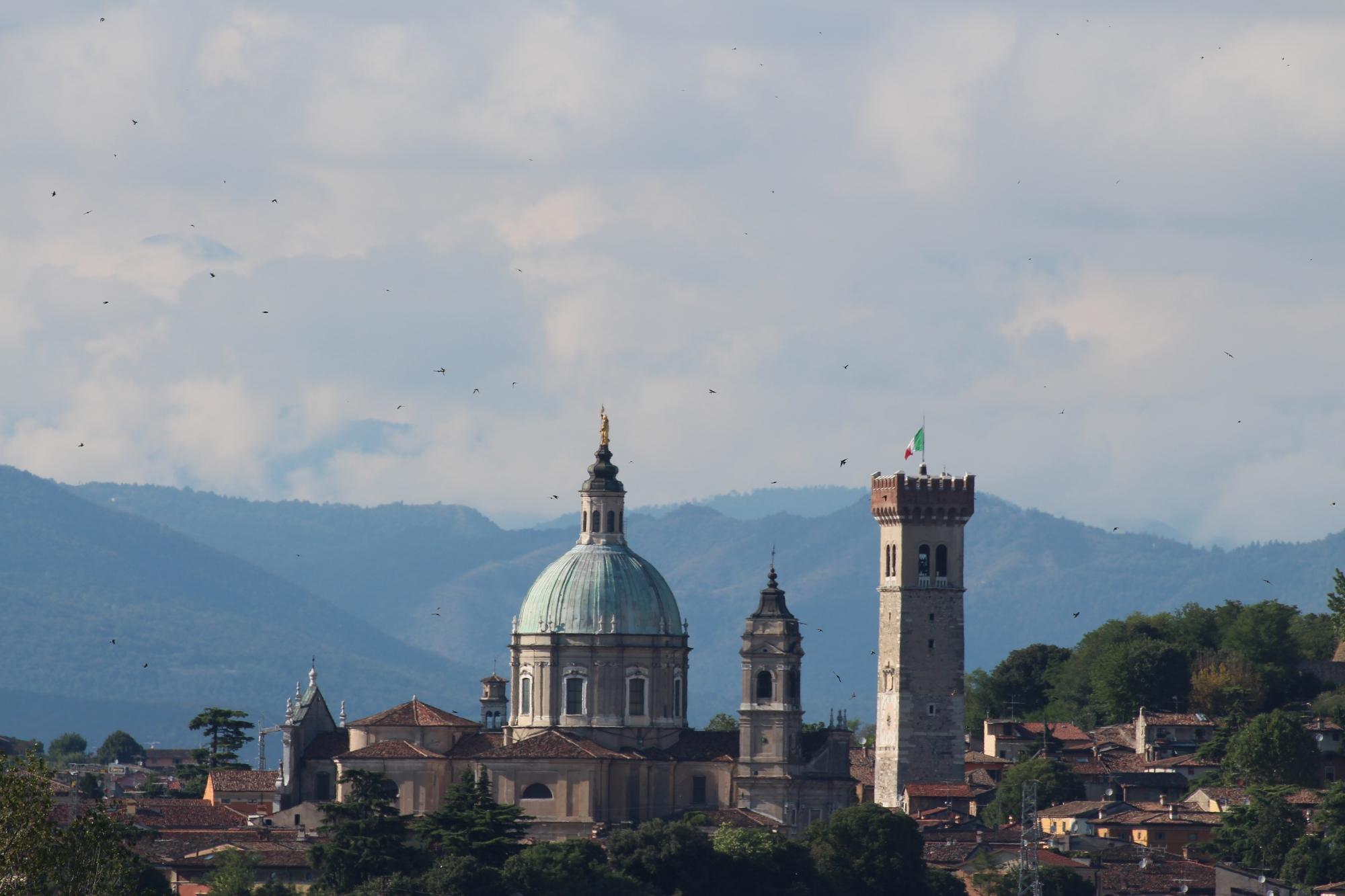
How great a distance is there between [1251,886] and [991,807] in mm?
17208

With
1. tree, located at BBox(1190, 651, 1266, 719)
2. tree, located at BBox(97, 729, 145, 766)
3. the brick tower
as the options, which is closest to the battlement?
the brick tower

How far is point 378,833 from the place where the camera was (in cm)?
8475

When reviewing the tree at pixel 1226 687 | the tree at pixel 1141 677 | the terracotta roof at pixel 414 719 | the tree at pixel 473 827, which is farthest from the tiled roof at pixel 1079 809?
the tree at pixel 473 827

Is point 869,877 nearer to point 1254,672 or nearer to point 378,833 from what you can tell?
point 378,833

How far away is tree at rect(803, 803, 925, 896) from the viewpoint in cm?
8831

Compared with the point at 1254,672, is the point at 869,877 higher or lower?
lower

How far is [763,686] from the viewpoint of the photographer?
10069 centimetres

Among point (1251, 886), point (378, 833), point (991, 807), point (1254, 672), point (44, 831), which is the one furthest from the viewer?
point (1254, 672)

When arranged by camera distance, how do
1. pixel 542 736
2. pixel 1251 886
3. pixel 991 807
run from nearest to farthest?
pixel 1251 886 < pixel 542 736 < pixel 991 807

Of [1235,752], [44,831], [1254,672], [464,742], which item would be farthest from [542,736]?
[44,831]

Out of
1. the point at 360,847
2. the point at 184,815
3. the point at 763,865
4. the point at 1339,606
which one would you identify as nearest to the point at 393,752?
the point at 184,815

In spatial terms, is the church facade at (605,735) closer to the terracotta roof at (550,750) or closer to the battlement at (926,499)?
the terracotta roof at (550,750)

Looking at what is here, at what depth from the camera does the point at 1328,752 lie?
113625 millimetres

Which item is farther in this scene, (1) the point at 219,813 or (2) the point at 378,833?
(1) the point at 219,813
